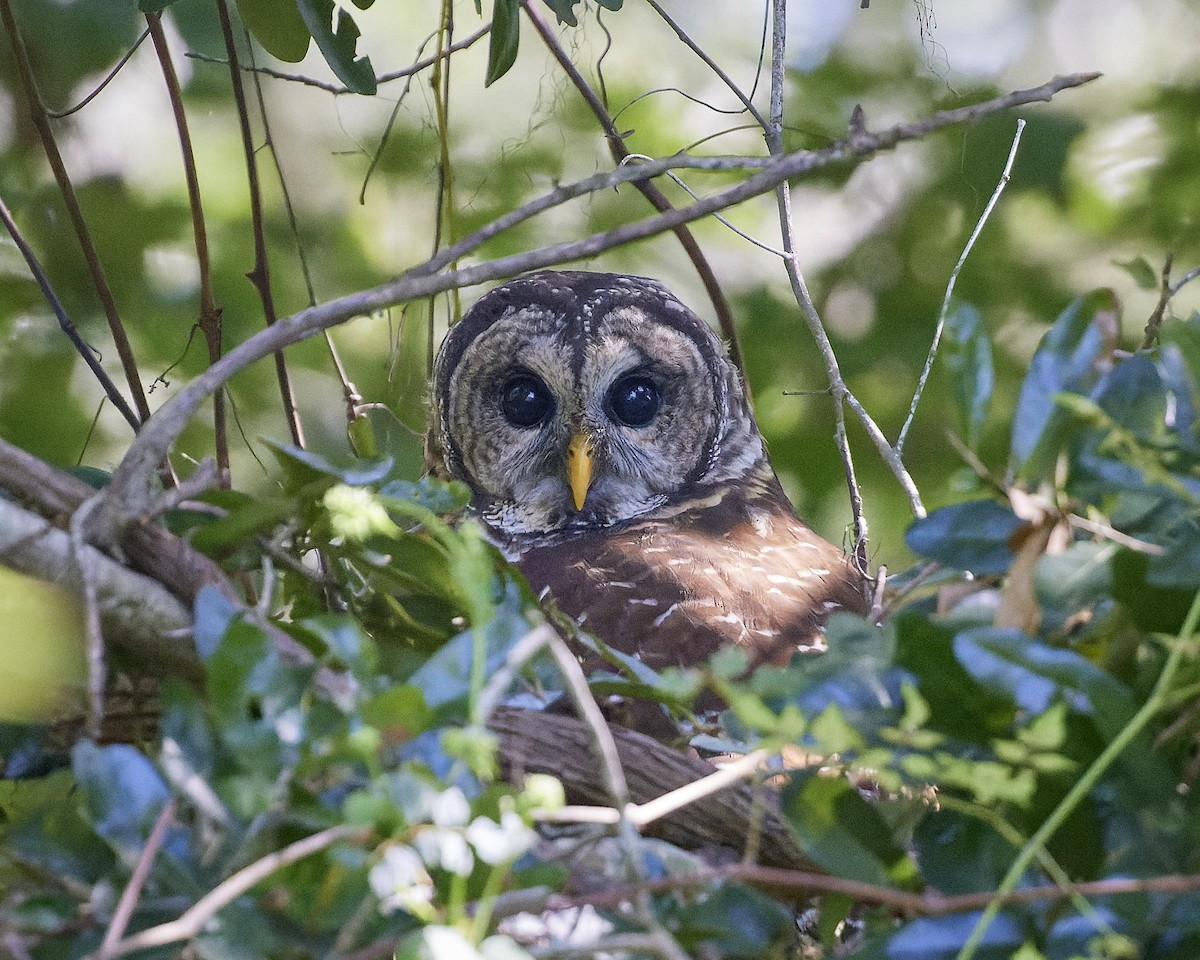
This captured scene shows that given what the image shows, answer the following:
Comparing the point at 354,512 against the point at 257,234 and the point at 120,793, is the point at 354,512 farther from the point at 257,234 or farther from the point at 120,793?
the point at 257,234

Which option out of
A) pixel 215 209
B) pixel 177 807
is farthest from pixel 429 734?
pixel 215 209

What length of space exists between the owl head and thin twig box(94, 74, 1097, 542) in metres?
1.35

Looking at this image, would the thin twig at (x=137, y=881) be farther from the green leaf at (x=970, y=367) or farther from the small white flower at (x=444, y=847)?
the green leaf at (x=970, y=367)

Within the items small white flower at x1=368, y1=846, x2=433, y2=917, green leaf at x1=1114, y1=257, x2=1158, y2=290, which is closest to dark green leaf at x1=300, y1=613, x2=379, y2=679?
small white flower at x1=368, y1=846, x2=433, y2=917

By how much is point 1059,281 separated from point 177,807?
2.32m

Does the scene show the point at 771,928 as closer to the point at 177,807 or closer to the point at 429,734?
the point at 429,734

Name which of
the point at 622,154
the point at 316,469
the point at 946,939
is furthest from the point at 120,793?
the point at 622,154

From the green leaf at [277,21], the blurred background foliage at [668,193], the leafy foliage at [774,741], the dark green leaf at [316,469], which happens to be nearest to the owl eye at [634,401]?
the blurred background foliage at [668,193]

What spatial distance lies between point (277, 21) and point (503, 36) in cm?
30

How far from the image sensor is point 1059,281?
2619 millimetres

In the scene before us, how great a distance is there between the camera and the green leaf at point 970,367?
87 centimetres

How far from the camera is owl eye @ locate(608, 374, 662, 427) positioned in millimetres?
2447

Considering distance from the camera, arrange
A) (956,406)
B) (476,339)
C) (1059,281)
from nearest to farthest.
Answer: (956,406) → (476,339) → (1059,281)

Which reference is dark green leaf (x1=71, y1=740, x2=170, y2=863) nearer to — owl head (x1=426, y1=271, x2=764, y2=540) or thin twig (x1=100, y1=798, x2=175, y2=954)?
thin twig (x1=100, y1=798, x2=175, y2=954)
